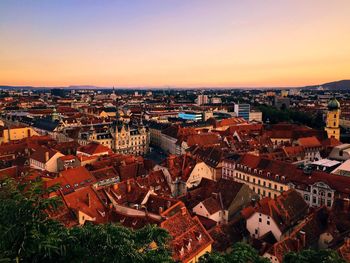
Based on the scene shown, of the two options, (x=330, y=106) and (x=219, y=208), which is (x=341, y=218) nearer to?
(x=219, y=208)

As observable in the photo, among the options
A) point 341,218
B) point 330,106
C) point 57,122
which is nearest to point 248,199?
point 341,218

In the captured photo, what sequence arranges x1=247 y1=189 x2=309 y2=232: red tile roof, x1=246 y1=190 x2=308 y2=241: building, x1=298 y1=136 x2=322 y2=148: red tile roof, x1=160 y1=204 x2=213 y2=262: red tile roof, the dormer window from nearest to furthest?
the dormer window
x1=160 y1=204 x2=213 y2=262: red tile roof
x1=246 y1=190 x2=308 y2=241: building
x1=247 y1=189 x2=309 y2=232: red tile roof
x1=298 y1=136 x2=322 y2=148: red tile roof

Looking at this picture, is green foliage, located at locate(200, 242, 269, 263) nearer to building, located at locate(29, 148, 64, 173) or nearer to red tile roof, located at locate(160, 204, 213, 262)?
red tile roof, located at locate(160, 204, 213, 262)

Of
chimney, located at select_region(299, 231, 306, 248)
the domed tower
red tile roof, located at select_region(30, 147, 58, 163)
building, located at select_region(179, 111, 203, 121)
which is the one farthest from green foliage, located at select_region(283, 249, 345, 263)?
building, located at select_region(179, 111, 203, 121)

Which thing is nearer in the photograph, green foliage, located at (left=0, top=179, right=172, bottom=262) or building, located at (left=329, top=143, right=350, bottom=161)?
green foliage, located at (left=0, top=179, right=172, bottom=262)

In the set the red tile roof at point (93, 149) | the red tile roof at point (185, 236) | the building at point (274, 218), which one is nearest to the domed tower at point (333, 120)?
the building at point (274, 218)

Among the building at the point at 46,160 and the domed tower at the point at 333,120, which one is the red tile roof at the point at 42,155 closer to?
the building at the point at 46,160

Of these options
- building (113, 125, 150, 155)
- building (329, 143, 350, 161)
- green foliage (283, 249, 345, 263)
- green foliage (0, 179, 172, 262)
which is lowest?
building (113, 125, 150, 155)

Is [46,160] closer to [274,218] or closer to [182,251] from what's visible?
[182,251]
